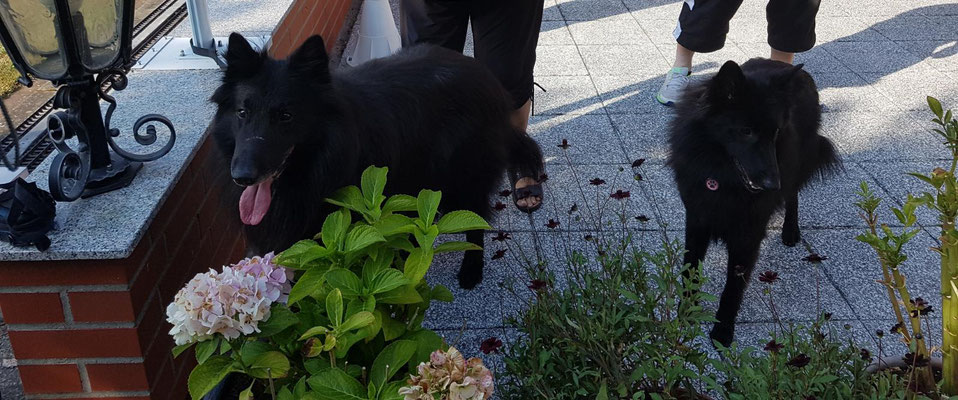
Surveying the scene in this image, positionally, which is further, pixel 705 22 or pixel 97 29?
pixel 705 22

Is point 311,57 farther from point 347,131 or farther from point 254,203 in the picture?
point 254,203

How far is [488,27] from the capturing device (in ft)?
10.9

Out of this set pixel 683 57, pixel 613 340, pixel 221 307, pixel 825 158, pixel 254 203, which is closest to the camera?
pixel 221 307

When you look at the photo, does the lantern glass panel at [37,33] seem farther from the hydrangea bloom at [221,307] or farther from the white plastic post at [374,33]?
the white plastic post at [374,33]

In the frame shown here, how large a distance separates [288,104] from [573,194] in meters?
1.94

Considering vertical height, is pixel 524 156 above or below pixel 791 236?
above

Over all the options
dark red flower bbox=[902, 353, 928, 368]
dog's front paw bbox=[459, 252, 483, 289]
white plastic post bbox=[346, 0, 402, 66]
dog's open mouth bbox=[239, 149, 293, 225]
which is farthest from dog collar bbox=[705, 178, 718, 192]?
white plastic post bbox=[346, 0, 402, 66]

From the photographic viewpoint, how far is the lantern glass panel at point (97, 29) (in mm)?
1970

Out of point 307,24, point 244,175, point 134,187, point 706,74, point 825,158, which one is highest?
point 244,175

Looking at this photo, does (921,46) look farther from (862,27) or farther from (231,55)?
(231,55)

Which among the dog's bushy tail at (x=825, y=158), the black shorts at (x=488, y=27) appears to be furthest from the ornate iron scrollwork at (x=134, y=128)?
the dog's bushy tail at (x=825, y=158)

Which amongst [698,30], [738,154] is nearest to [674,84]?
[698,30]

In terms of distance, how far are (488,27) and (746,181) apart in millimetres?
1297

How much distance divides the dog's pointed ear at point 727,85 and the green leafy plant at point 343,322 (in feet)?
4.27
